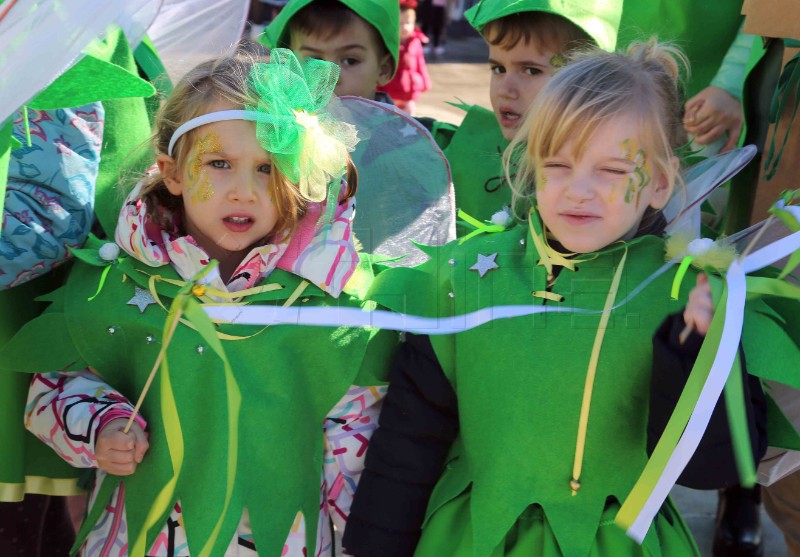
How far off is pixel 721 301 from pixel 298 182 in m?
0.86

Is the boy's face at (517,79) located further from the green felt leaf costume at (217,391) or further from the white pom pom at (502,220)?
the green felt leaf costume at (217,391)

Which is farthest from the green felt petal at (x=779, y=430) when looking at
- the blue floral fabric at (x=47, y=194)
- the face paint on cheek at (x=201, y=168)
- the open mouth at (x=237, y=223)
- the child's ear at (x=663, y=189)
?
the blue floral fabric at (x=47, y=194)

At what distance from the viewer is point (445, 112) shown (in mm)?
8539

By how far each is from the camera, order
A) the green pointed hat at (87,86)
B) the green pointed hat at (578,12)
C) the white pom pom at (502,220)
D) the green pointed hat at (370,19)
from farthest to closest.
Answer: the green pointed hat at (370,19) < the green pointed hat at (578,12) < the white pom pom at (502,220) < the green pointed hat at (87,86)

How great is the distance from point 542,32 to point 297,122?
1063 millimetres

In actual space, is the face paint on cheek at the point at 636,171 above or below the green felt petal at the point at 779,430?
above

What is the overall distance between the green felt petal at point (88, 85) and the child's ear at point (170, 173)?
1.50 ft

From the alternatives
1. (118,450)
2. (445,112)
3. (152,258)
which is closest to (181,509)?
(118,450)

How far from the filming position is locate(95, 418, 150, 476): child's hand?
6.67 ft

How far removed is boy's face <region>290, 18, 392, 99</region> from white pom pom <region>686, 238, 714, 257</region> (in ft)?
4.85

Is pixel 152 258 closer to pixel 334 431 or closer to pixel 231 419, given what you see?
pixel 231 419

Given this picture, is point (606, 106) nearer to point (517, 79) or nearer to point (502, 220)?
point (502, 220)

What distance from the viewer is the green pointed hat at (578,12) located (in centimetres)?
279

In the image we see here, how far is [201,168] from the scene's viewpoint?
2117 mm
